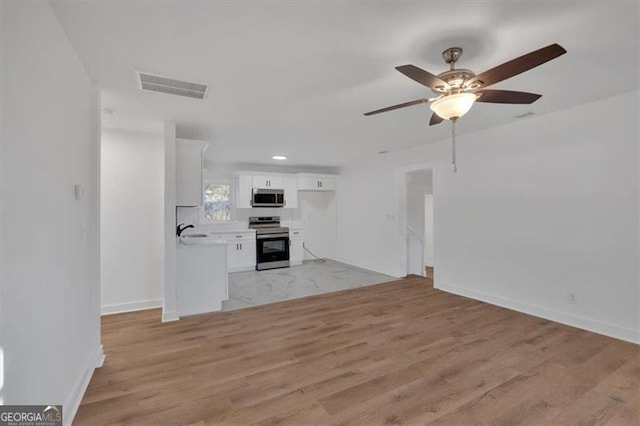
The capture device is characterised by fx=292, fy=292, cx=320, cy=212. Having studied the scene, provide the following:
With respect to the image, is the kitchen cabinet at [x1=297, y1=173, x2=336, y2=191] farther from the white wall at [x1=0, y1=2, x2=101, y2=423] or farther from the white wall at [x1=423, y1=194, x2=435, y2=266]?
the white wall at [x1=0, y1=2, x2=101, y2=423]

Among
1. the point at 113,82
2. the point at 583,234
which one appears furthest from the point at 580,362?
the point at 113,82

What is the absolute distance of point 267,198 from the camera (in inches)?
256

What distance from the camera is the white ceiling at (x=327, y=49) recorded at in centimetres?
159

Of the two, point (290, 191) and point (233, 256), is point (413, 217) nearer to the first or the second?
point (290, 191)

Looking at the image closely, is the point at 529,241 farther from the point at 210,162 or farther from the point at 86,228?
the point at 210,162

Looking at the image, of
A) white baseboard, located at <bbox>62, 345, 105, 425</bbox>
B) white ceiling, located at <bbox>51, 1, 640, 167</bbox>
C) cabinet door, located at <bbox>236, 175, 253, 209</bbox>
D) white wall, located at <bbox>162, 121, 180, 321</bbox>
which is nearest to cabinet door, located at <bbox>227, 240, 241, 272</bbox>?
cabinet door, located at <bbox>236, 175, 253, 209</bbox>

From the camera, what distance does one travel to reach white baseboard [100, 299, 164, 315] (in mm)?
3623

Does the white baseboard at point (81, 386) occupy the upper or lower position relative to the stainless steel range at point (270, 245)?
lower

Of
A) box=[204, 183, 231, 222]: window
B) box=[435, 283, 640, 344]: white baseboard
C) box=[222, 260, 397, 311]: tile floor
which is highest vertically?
box=[204, 183, 231, 222]: window

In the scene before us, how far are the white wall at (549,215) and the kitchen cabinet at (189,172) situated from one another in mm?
3534

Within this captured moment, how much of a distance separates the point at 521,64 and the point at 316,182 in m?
5.41

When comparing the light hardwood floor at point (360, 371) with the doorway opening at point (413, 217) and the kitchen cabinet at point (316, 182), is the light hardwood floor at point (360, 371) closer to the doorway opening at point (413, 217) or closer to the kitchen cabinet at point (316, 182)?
the doorway opening at point (413, 217)

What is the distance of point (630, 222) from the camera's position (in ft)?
9.19

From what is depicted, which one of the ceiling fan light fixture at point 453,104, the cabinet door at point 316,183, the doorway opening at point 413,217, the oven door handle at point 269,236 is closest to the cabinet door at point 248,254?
the oven door handle at point 269,236
